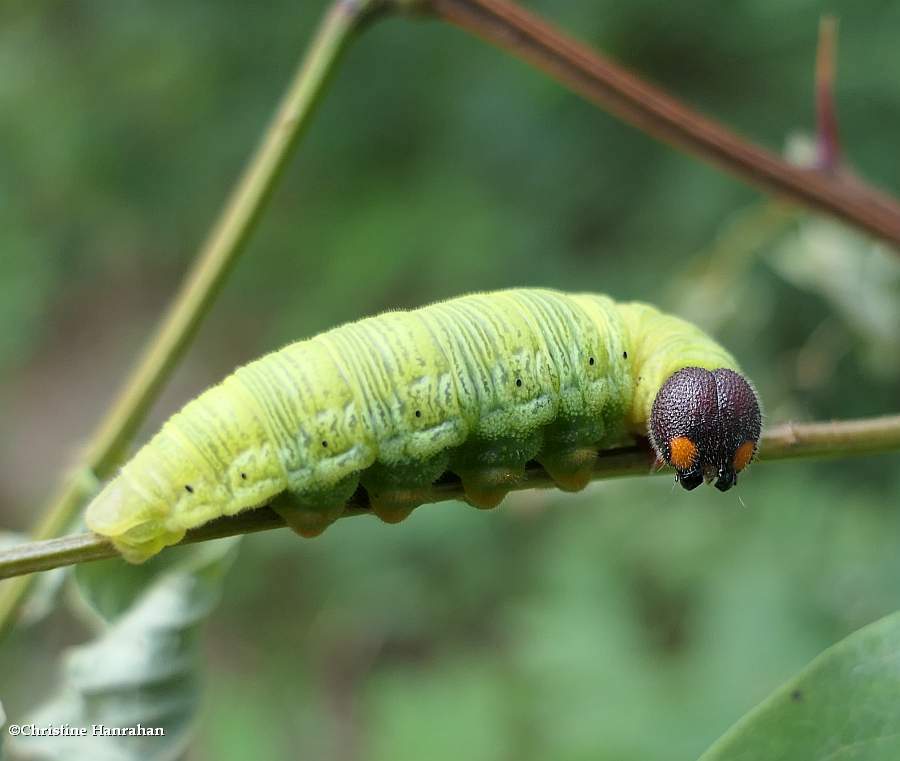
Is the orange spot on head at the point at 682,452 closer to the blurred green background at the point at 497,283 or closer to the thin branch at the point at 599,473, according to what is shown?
the thin branch at the point at 599,473

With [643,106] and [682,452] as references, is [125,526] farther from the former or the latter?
[643,106]

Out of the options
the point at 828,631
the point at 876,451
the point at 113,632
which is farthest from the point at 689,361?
the point at 828,631

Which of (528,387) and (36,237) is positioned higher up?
(528,387)

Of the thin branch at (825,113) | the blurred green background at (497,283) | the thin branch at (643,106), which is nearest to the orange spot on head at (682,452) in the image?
the thin branch at (643,106)

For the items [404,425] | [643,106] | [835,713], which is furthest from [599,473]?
[643,106]

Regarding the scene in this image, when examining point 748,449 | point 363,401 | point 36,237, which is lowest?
point 36,237

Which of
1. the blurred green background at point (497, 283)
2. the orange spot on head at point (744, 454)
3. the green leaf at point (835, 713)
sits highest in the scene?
the orange spot on head at point (744, 454)

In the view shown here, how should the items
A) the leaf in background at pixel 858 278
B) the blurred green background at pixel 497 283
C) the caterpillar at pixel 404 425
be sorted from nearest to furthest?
the caterpillar at pixel 404 425
the leaf in background at pixel 858 278
the blurred green background at pixel 497 283

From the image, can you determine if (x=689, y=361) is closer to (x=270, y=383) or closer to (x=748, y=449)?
(x=748, y=449)

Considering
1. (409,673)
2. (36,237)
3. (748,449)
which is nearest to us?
(748,449)
